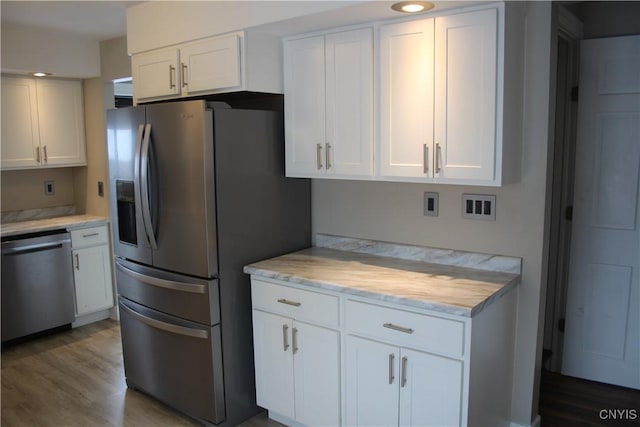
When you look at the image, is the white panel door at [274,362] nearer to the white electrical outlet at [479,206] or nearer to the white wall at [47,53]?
the white electrical outlet at [479,206]

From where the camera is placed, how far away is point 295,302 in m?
2.53

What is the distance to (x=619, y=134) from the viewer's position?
2945mm

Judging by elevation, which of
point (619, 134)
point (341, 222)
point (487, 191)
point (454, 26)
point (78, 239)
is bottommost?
point (78, 239)

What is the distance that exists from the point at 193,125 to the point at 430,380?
1.61 metres

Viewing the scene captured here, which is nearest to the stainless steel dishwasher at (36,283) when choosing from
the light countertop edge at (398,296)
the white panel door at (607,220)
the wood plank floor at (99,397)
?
the wood plank floor at (99,397)

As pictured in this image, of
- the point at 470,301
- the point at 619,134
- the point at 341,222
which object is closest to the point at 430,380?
the point at 470,301

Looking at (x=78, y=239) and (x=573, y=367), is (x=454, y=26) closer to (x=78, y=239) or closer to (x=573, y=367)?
(x=573, y=367)

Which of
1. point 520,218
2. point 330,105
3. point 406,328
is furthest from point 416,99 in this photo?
point 406,328

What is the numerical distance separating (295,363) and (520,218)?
130cm

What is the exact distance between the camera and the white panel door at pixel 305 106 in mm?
2656

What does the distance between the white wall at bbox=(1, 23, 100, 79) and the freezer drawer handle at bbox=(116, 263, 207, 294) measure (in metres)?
1.84

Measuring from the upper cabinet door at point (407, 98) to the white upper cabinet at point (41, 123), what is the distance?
3037 millimetres

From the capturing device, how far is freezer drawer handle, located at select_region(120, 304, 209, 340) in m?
2.67

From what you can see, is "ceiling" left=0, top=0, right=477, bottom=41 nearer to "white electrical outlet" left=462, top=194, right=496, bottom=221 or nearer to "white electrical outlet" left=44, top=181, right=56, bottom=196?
"white electrical outlet" left=462, top=194, right=496, bottom=221
